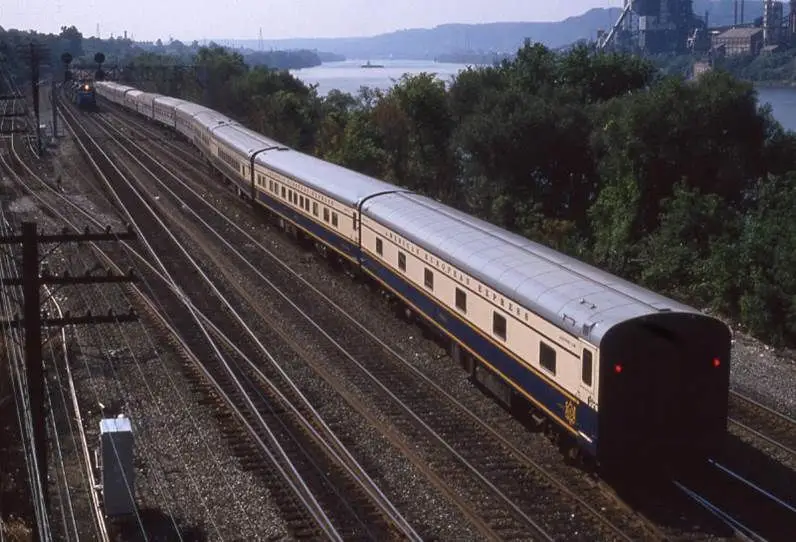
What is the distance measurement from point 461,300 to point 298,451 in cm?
395

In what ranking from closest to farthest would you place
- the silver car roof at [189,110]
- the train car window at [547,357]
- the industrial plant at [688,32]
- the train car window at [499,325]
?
the train car window at [547,357] < the train car window at [499,325] < the silver car roof at [189,110] < the industrial plant at [688,32]

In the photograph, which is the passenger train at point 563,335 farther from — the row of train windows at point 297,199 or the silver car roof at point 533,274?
the row of train windows at point 297,199

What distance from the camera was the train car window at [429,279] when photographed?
18.9m

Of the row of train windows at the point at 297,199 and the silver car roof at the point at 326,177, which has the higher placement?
the silver car roof at the point at 326,177

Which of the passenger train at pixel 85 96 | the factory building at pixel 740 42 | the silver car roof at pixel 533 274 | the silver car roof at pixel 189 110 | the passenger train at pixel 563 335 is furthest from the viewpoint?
the factory building at pixel 740 42

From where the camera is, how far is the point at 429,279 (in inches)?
750

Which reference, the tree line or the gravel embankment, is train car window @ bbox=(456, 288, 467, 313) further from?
the tree line

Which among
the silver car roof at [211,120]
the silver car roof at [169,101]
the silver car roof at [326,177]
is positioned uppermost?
the silver car roof at [169,101]

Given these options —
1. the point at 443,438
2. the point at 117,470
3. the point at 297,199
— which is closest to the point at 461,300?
the point at 443,438

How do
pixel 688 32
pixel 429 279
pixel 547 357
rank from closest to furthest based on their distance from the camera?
pixel 547 357
pixel 429 279
pixel 688 32

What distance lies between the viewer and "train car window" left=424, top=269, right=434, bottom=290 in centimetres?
1888

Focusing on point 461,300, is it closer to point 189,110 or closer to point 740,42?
point 189,110

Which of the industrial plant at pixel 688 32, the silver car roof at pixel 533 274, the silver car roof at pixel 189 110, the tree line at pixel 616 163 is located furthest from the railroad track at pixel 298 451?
the industrial plant at pixel 688 32

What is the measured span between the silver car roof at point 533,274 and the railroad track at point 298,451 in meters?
3.24
